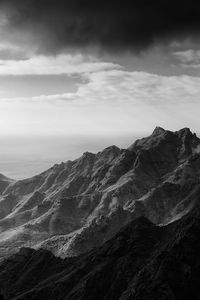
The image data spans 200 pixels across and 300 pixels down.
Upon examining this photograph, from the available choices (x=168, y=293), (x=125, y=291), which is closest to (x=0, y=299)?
(x=125, y=291)

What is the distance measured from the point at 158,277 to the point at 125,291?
13.7 meters

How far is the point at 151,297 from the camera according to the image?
610 ft

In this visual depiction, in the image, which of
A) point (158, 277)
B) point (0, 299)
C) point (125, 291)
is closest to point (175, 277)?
point (158, 277)

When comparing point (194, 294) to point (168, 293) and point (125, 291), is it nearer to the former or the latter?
point (168, 293)

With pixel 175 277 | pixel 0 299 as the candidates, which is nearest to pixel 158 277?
pixel 175 277

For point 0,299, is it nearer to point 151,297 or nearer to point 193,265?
point 151,297

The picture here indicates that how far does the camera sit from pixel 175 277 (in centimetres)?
19375

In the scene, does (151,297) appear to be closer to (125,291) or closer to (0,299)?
(125,291)

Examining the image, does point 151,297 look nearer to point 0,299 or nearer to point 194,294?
point 194,294

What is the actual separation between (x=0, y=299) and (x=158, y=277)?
58044 mm

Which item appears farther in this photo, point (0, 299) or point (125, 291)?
point (125, 291)

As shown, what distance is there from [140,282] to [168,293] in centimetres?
1288

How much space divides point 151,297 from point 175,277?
44.3 feet

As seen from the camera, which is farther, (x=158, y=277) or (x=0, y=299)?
(x=158, y=277)
